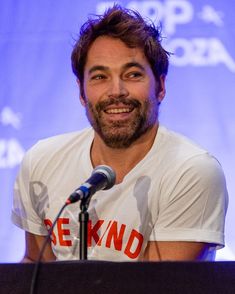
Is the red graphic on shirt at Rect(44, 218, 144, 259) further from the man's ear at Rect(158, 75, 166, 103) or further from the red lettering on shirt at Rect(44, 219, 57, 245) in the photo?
the man's ear at Rect(158, 75, 166, 103)

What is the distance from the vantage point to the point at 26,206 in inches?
91.8

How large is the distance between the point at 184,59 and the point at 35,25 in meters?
0.67

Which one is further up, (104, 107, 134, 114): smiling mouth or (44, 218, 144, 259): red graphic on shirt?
(104, 107, 134, 114): smiling mouth

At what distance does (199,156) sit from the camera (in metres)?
2.12

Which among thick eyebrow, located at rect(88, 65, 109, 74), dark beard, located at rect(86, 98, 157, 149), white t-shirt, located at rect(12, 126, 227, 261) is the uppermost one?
thick eyebrow, located at rect(88, 65, 109, 74)

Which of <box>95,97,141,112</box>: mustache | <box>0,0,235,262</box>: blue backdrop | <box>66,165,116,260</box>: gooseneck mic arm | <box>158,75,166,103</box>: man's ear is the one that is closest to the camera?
<box>66,165,116,260</box>: gooseneck mic arm

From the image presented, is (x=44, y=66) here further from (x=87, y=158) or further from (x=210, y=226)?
(x=210, y=226)

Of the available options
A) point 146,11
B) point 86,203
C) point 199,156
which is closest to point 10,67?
point 146,11

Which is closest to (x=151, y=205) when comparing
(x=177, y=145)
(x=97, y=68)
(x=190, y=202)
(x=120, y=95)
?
(x=190, y=202)

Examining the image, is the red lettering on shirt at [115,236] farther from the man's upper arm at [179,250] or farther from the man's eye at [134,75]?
the man's eye at [134,75]

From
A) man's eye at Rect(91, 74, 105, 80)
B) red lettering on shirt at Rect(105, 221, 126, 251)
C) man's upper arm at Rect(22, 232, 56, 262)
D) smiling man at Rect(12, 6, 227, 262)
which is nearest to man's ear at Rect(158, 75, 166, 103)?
smiling man at Rect(12, 6, 227, 262)

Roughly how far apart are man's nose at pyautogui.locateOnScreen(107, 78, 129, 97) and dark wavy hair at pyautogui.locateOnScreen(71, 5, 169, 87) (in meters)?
0.14

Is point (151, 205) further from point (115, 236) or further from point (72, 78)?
point (72, 78)

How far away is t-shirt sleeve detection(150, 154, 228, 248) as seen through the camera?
6.76ft
